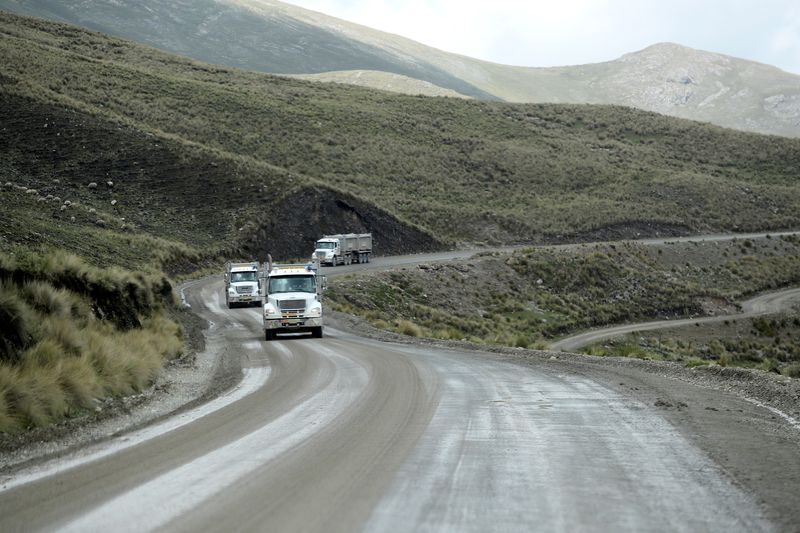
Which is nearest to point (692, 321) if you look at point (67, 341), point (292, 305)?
point (292, 305)

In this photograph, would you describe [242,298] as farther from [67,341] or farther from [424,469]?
[424,469]

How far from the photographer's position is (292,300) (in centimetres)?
2819

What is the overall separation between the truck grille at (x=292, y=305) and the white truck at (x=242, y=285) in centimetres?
1399

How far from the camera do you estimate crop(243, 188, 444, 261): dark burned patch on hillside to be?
216 ft

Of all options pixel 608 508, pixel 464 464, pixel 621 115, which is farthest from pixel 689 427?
pixel 621 115

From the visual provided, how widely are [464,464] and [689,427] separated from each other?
392 cm

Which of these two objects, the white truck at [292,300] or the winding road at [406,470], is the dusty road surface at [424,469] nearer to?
the winding road at [406,470]

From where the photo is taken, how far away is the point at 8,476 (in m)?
8.44

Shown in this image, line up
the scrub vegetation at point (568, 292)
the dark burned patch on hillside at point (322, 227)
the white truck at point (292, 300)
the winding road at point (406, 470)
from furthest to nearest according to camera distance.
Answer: the dark burned patch on hillside at point (322, 227)
the scrub vegetation at point (568, 292)
the white truck at point (292, 300)
the winding road at point (406, 470)

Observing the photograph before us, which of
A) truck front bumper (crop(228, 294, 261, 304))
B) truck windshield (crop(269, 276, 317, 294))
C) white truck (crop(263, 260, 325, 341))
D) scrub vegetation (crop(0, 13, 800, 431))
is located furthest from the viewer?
truck front bumper (crop(228, 294, 261, 304))

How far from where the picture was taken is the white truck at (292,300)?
2808cm

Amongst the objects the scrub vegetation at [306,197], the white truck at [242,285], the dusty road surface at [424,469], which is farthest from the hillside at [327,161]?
the dusty road surface at [424,469]

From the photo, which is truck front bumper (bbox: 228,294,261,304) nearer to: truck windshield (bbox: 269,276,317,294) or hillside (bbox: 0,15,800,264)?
hillside (bbox: 0,15,800,264)

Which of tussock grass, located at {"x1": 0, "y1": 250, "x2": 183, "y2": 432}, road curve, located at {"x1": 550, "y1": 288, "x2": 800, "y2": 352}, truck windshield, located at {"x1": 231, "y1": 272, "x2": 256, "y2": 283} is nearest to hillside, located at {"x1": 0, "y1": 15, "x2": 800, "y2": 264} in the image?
truck windshield, located at {"x1": 231, "y1": 272, "x2": 256, "y2": 283}
